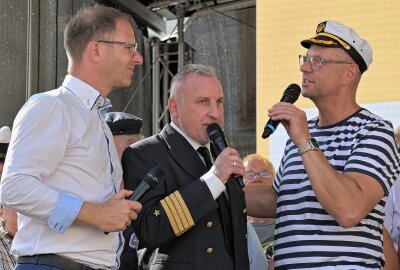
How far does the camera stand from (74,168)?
6.83ft

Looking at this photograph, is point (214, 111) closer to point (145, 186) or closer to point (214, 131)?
point (214, 131)

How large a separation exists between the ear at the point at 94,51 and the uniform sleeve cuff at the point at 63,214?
1.83 ft

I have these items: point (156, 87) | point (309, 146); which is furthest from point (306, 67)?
point (156, 87)

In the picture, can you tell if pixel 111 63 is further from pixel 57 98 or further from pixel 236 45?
pixel 236 45

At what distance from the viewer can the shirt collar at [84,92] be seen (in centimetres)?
222

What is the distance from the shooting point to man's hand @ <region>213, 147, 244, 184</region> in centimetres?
230

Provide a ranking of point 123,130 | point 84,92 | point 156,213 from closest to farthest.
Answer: point 84,92 → point 156,213 → point 123,130

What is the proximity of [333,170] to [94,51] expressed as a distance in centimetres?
95

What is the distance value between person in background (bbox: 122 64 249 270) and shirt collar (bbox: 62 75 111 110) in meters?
0.36

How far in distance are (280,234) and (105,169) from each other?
2.74ft

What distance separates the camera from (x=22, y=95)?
6344 millimetres

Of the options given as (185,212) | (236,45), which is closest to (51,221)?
(185,212)

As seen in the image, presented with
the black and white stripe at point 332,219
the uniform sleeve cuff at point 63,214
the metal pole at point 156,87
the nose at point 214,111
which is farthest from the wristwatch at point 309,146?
the metal pole at point 156,87

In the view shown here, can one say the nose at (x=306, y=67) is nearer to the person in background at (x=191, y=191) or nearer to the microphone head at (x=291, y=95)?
the microphone head at (x=291, y=95)
